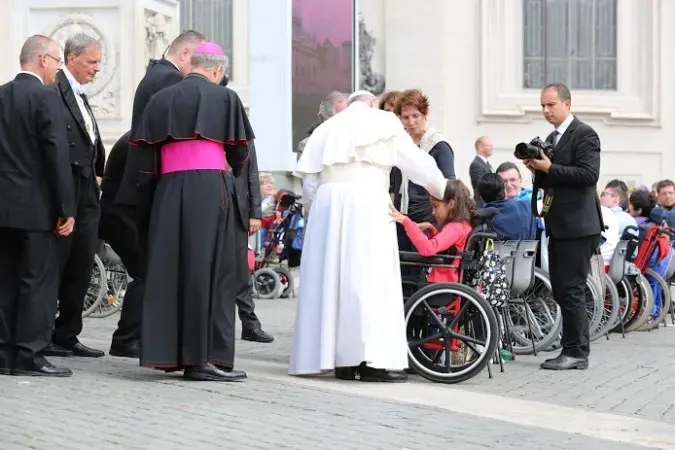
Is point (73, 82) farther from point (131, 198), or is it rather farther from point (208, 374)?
point (208, 374)

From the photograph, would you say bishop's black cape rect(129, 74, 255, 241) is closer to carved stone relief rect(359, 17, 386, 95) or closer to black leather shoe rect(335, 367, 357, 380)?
black leather shoe rect(335, 367, 357, 380)

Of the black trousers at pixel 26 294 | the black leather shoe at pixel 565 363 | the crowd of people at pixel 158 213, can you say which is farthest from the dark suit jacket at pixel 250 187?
the black leather shoe at pixel 565 363

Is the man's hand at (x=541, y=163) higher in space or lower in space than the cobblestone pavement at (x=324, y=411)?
higher

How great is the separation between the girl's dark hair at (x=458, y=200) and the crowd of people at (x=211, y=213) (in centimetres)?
1

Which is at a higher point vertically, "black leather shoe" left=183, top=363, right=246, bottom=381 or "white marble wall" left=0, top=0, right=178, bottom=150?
"white marble wall" left=0, top=0, right=178, bottom=150

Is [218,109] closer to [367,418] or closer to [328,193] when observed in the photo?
[328,193]

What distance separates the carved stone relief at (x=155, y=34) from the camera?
1429cm

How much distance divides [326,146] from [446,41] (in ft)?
60.0

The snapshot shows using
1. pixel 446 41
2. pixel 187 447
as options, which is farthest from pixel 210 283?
pixel 446 41

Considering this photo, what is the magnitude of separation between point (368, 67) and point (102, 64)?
14312 millimetres

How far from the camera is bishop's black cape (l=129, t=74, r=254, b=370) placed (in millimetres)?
9195

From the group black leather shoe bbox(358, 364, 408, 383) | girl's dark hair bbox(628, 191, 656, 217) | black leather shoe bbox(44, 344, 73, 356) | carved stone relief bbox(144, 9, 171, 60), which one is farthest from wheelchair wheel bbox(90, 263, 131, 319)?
girl's dark hair bbox(628, 191, 656, 217)

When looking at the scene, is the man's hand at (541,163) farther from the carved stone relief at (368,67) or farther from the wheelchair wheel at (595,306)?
the carved stone relief at (368,67)

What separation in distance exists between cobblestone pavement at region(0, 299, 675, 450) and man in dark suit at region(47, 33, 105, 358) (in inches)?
16.3
